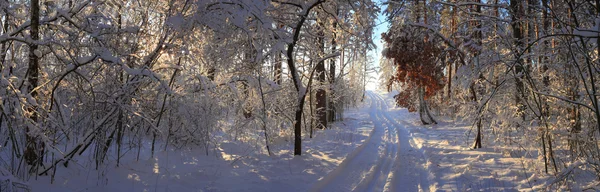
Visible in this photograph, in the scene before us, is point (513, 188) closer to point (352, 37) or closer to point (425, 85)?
point (352, 37)

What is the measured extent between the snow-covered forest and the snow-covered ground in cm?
5

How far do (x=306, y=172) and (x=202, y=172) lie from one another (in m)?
2.07

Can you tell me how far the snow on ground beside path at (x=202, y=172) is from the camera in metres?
5.63

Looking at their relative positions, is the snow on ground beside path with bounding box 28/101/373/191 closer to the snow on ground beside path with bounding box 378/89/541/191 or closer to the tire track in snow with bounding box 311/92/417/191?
the tire track in snow with bounding box 311/92/417/191

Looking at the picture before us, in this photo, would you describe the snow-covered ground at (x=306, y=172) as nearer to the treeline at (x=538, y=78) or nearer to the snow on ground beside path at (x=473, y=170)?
the snow on ground beside path at (x=473, y=170)

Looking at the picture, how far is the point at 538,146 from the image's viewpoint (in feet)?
24.2

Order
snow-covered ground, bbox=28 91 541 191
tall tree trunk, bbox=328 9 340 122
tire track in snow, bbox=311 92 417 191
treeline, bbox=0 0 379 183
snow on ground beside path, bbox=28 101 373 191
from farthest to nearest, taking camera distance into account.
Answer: tall tree trunk, bbox=328 9 340 122 → tire track in snow, bbox=311 92 417 191 → snow-covered ground, bbox=28 91 541 191 → snow on ground beside path, bbox=28 101 373 191 → treeline, bbox=0 0 379 183

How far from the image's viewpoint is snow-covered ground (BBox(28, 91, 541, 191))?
5.82 metres

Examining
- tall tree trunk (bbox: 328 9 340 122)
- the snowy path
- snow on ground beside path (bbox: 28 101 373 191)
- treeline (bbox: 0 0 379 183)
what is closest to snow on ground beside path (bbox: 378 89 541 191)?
the snowy path

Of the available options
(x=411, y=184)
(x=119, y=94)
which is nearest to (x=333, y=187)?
(x=411, y=184)

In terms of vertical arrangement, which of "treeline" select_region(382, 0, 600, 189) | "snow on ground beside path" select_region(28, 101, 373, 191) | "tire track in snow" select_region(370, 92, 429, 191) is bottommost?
"tire track in snow" select_region(370, 92, 429, 191)

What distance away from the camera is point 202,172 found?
6.78m

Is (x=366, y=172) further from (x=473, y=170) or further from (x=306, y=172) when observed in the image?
(x=473, y=170)

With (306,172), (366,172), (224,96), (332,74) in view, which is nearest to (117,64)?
(224,96)
